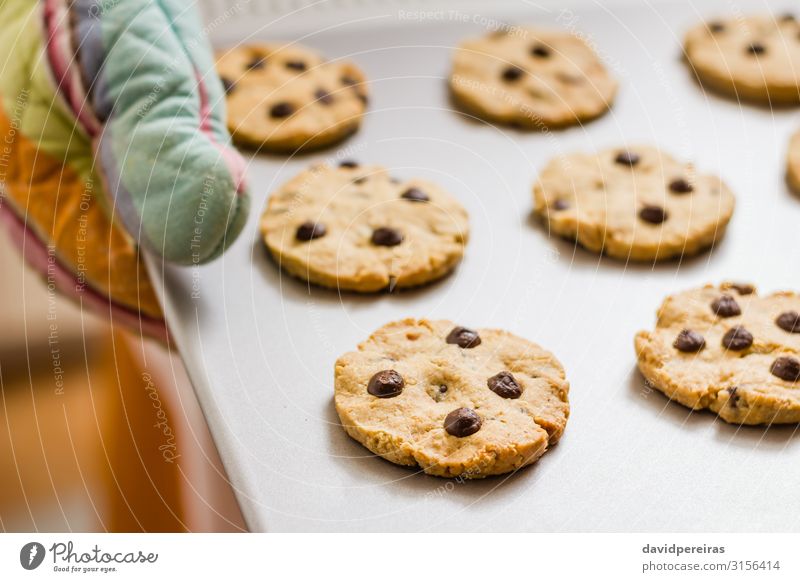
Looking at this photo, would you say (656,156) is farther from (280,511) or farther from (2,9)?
(2,9)

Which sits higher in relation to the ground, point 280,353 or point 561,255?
point 561,255

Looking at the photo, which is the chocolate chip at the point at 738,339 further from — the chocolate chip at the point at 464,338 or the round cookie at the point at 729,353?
the chocolate chip at the point at 464,338

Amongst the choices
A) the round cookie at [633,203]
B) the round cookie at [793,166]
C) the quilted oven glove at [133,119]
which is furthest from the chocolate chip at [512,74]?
the quilted oven glove at [133,119]

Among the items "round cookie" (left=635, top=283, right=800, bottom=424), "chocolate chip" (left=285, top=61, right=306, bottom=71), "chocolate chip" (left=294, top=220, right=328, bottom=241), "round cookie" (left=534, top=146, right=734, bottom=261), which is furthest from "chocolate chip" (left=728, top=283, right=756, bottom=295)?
"chocolate chip" (left=285, top=61, right=306, bottom=71)

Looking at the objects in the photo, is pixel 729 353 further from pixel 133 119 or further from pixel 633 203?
pixel 133 119

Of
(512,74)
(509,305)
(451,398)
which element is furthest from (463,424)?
(512,74)

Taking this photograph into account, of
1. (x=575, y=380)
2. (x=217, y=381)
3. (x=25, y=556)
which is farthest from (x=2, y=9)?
(x=575, y=380)
